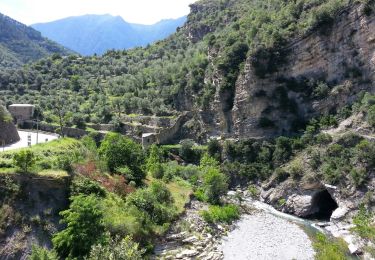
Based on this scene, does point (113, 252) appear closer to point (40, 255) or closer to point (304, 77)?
point (40, 255)

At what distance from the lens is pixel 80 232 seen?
3106 centimetres

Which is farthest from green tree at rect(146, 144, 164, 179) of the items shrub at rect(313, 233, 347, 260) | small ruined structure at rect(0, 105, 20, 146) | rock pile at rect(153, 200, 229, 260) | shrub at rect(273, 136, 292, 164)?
shrub at rect(313, 233, 347, 260)

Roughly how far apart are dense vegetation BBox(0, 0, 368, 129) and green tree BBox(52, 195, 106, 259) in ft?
153

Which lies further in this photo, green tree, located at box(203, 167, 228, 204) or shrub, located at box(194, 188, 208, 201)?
green tree, located at box(203, 167, 228, 204)

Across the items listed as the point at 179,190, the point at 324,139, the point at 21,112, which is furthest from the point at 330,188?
the point at 21,112

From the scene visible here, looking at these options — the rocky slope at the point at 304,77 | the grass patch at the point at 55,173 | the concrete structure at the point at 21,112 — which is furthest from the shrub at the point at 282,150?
the concrete structure at the point at 21,112

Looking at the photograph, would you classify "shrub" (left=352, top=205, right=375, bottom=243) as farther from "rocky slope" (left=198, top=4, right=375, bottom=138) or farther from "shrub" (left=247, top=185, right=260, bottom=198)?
"rocky slope" (left=198, top=4, right=375, bottom=138)

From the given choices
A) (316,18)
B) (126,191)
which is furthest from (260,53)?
(126,191)

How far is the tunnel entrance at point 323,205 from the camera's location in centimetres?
5440

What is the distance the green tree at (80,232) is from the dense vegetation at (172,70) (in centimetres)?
4668

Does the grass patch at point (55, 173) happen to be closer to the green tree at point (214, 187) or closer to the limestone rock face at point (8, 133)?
the limestone rock face at point (8, 133)

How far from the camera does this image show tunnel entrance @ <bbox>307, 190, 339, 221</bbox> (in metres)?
54.4

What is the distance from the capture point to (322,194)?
58.1 m

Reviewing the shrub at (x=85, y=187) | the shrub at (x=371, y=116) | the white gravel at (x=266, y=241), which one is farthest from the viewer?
the shrub at (x=371, y=116)
